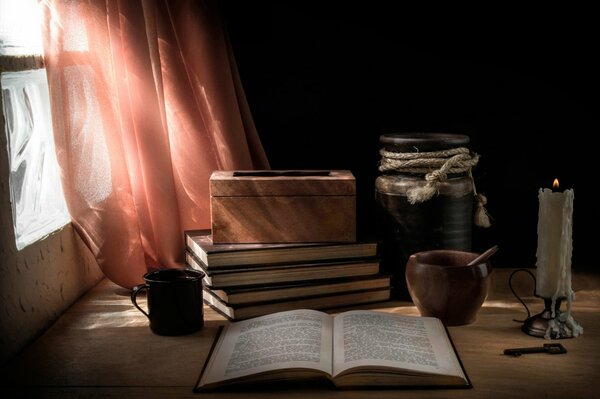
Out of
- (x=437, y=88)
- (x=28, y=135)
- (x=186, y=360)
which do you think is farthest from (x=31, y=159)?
(x=437, y=88)

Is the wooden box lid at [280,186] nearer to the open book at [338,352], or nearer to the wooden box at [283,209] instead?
the wooden box at [283,209]

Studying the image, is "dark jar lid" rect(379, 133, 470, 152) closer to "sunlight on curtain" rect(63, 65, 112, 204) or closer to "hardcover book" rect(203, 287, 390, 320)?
"hardcover book" rect(203, 287, 390, 320)

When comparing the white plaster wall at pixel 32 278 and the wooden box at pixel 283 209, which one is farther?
the wooden box at pixel 283 209

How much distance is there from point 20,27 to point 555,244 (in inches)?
39.4

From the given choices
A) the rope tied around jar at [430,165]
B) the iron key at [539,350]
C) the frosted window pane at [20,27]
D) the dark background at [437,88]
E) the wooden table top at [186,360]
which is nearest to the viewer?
the wooden table top at [186,360]

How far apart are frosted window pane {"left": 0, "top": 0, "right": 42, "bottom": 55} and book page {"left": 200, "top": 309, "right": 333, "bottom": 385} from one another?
0.61m

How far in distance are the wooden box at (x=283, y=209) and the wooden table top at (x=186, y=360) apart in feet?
0.55

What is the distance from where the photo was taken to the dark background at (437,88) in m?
1.61

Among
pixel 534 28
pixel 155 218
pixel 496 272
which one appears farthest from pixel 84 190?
pixel 534 28

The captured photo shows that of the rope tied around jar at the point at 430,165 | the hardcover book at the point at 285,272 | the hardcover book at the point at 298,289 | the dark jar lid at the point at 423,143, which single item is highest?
the dark jar lid at the point at 423,143

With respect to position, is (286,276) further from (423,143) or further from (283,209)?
(423,143)

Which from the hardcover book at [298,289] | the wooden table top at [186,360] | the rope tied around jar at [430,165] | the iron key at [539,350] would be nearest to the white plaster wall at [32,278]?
the wooden table top at [186,360]

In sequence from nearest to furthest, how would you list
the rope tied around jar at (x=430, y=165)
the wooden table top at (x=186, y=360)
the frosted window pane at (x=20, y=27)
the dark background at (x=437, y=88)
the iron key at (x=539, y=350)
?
the wooden table top at (x=186, y=360) < the iron key at (x=539, y=350) < the frosted window pane at (x=20, y=27) < the rope tied around jar at (x=430, y=165) < the dark background at (x=437, y=88)

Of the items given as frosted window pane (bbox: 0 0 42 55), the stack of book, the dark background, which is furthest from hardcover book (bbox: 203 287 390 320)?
frosted window pane (bbox: 0 0 42 55)
